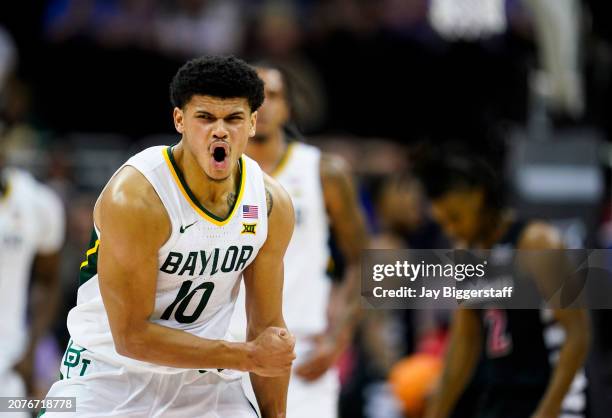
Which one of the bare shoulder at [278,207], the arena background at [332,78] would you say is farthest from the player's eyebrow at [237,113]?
the arena background at [332,78]

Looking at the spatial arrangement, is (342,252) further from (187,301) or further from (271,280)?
(187,301)

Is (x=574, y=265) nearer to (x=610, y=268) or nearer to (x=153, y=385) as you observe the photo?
(x=610, y=268)

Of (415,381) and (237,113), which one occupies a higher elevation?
(415,381)

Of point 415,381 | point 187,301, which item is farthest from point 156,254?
point 415,381

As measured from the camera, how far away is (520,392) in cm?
583

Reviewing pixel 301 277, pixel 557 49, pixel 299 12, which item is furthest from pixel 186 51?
pixel 301 277

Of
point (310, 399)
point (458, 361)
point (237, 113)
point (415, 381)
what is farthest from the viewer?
point (415, 381)

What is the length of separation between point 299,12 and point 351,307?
7753mm

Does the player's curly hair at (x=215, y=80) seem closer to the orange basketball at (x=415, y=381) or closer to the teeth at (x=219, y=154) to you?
the teeth at (x=219, y=154)

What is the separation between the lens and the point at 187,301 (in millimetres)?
4512

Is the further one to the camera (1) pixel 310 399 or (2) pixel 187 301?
(1) pixel 310 399

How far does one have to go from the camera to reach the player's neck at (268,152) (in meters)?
6.57

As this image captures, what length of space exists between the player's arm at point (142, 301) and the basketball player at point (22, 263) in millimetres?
2852

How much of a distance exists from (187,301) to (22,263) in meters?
2.99
